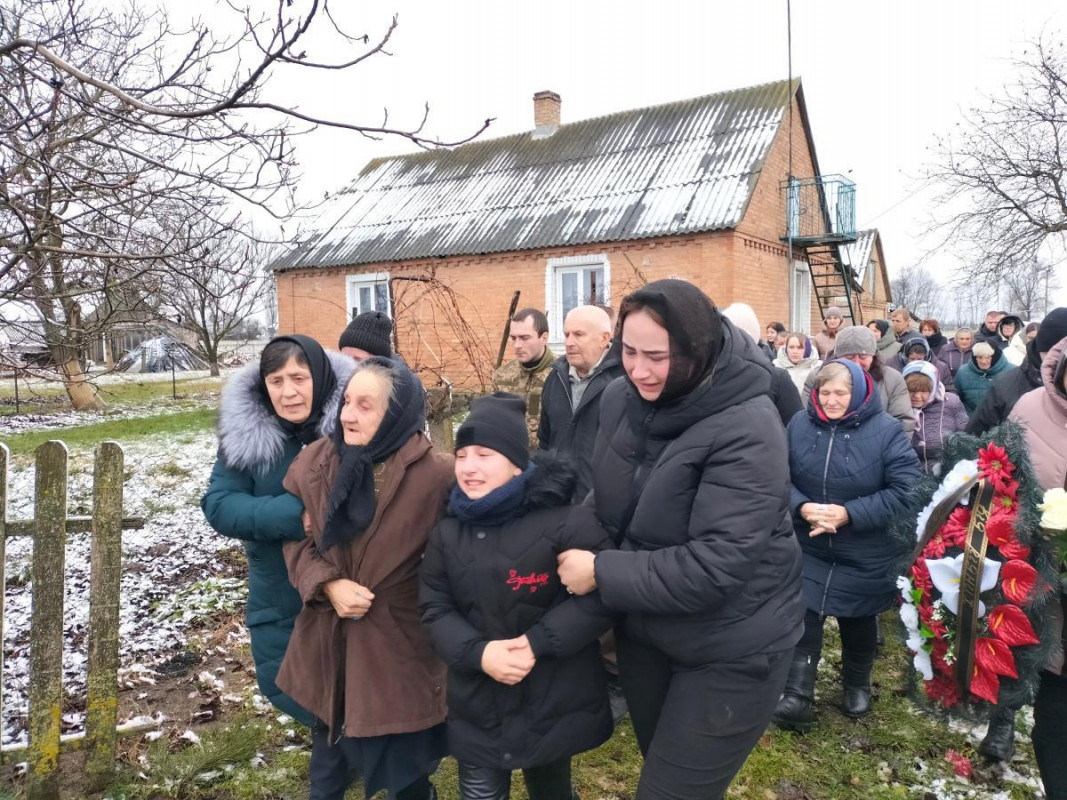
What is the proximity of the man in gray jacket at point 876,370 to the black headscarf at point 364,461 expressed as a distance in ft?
9.93

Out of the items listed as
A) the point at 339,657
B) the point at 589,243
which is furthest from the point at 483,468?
the point at 589,243

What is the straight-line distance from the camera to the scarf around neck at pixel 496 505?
85.6 inches

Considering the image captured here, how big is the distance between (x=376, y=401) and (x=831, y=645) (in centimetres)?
344

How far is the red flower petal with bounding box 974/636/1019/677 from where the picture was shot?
2311 millimetres

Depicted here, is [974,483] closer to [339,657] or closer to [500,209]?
[339,657]

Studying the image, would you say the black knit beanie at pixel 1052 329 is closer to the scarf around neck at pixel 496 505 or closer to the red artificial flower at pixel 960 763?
the red artificial flower at pixel 960 763

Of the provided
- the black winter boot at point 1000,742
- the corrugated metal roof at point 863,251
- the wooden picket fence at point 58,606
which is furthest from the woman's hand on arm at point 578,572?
the corrugated metal roof at point 863,251

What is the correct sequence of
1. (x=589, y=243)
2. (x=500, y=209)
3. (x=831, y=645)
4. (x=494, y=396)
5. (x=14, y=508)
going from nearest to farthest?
(x=494, y=396), (x=831, y=645), (x=14, y=508), (x=589, y=243), (x=500, y=209)

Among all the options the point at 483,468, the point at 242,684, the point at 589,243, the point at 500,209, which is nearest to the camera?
the point at 483,468

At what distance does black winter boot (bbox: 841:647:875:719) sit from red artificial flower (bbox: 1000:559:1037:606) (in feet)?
4.35

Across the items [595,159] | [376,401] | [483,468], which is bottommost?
[483,468]

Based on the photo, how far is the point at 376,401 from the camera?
2.39m

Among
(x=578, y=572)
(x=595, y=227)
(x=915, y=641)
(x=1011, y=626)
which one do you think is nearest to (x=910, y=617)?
(x=915, y=641)

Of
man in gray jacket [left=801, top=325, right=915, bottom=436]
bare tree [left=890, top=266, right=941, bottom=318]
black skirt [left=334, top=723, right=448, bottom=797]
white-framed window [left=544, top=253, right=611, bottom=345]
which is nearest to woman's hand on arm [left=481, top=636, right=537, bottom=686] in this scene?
black skirt [left=334, top=723, right=448, bottom=797]
